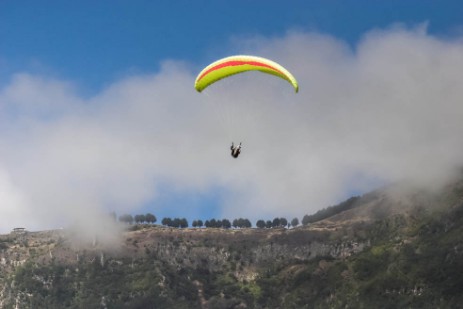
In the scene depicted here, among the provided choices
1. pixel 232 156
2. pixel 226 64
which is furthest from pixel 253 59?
pixel 232 156

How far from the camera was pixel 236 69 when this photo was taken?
76.1 metres

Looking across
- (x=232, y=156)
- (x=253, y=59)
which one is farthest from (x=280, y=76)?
(x=232, y=156)

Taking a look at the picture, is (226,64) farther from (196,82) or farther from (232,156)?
(232,156)

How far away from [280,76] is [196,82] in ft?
37.5

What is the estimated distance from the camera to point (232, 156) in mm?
76750

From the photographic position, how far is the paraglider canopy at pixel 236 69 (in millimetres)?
72625

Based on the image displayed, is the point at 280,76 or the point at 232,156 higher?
the point at 280,76

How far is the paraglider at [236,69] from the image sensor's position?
239ft

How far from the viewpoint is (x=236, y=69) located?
76.1 m

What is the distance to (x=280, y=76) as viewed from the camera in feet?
240

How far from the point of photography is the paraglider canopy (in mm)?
72625

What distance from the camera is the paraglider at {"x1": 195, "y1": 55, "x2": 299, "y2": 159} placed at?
72.8 meters

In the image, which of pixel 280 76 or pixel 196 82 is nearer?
pixel 280 76

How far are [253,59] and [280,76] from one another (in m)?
4.19
